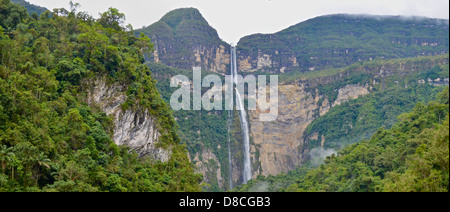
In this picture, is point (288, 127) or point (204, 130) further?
point (288, 127)

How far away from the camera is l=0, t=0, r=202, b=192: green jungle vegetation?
62.9 feet

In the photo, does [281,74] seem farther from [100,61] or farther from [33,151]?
[33,151]

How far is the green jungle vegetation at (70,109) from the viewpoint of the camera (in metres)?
19.2

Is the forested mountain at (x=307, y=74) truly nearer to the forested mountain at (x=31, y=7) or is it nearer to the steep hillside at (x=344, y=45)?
the steep hillside at (x=344, y=45)

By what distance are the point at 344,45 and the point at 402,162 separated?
201 feet

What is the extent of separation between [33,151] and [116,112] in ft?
27.3

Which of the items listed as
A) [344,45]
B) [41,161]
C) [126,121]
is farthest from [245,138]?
[41,161]

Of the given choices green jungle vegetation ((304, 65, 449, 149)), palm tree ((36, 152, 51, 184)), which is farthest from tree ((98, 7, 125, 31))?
green jungle vegetation ((304, 65, 449, 149))

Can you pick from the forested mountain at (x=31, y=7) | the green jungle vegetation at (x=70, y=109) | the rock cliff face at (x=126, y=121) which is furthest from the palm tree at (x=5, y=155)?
the forested mountain at (x=31, y=7)

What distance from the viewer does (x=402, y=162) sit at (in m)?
25.7

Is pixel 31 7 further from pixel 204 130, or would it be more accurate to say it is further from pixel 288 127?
pixel 288 127

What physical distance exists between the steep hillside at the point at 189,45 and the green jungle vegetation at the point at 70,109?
4262 centimetres
